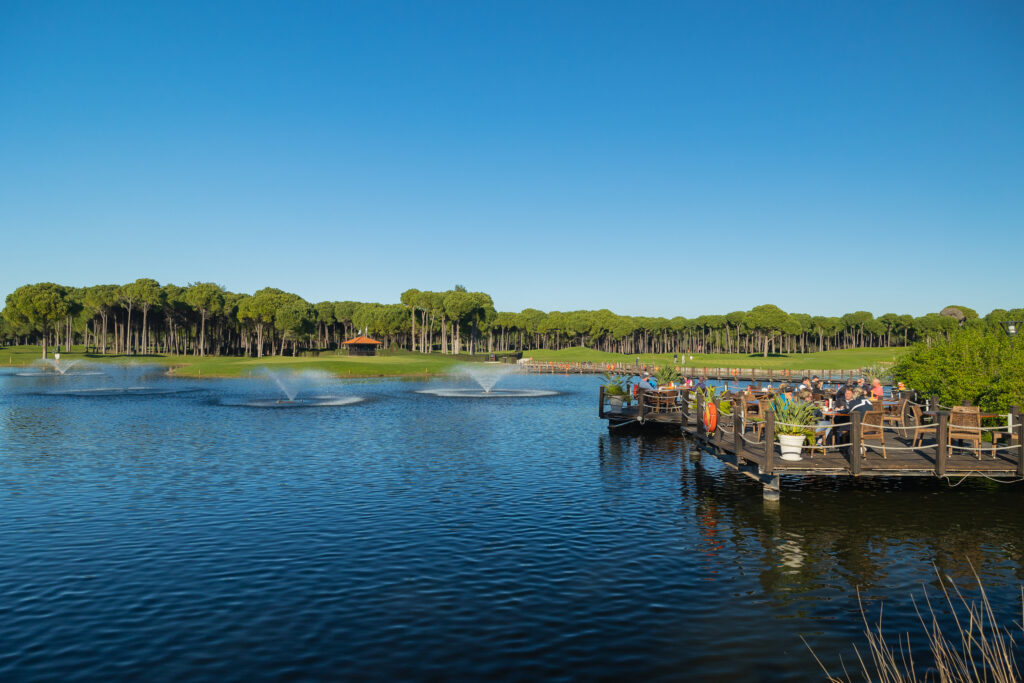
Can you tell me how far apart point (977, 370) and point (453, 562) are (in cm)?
2477

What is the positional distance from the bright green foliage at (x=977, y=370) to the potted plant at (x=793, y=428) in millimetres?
8784

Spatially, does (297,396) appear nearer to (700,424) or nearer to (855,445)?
(700,424)

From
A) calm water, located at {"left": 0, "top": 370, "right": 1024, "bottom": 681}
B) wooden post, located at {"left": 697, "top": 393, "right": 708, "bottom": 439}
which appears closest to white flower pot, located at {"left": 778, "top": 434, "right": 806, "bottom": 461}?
calm water, located at {"left": 0, "top": 370, "right": 1024, "bottom": 681}

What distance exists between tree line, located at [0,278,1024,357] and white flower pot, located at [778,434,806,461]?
101346 mm

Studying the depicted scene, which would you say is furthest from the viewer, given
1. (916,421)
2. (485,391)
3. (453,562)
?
(485,391)

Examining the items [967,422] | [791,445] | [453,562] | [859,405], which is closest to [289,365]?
[859,405]

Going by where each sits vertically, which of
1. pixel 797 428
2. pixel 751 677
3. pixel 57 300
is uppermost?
pixel 57 300

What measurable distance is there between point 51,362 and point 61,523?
11177cm

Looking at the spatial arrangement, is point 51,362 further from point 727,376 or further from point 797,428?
point 797,428

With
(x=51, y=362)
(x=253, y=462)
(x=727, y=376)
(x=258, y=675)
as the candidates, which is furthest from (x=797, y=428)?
(x=51, y=362)

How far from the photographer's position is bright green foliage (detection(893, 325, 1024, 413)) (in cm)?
2642

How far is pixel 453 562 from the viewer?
14.9 metres

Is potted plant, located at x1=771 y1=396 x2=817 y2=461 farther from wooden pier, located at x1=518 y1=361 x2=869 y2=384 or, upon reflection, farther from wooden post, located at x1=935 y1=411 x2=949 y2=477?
wooden pier, located at x1=518 y1=361 x2=869 y2=384

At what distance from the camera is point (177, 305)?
136000mm
